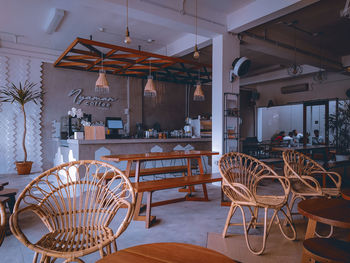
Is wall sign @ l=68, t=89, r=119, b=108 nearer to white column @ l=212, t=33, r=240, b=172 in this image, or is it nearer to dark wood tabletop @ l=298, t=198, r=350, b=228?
white column @ l=212, t=33, r=240, b=172

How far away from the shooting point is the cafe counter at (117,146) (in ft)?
18.0

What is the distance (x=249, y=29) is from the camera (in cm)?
596

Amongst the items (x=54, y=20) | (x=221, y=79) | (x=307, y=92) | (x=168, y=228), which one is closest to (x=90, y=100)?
(x=54, y=20)

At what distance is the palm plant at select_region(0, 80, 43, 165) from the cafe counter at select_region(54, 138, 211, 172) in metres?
1.34

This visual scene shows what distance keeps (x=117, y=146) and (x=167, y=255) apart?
5.07m

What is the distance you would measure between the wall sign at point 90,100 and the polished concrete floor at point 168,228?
197 inches

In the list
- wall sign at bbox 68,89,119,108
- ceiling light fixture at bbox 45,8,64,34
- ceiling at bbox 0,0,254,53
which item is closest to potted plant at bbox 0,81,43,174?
wall sign at bbox 68,89,119,108

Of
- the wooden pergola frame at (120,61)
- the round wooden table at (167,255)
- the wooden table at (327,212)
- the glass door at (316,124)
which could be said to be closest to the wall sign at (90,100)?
the wooden pergola frame at (120,61)

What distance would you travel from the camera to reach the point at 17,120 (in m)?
7.06

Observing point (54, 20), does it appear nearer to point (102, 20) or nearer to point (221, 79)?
point (102, 20)

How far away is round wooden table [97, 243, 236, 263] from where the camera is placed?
107 centimetres

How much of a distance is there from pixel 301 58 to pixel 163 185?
263 inches

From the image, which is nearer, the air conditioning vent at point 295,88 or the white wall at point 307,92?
the white wall at point 307,92

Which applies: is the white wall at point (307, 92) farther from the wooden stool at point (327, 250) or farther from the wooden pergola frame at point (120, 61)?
the wooden stool at point (327, 250)
